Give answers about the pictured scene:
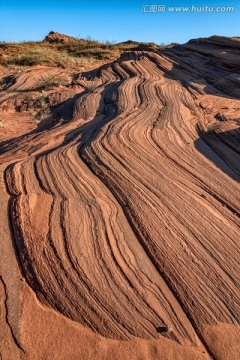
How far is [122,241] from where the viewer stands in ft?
11.0

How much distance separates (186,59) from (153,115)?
22.3 feet

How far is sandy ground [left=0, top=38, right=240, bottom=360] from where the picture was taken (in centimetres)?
250

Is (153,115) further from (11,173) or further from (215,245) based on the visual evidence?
(215,245)

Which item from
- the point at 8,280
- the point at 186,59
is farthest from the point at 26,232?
the point at 186,59

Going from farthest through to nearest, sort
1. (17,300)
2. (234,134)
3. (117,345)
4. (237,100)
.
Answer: (237,100) < (234,134) < (17,300) < (117,345)

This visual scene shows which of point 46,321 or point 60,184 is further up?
point 60,184

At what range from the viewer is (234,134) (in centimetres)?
601

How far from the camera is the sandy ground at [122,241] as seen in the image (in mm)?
2496

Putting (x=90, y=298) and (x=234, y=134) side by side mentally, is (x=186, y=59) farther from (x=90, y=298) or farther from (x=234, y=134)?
(x=90, y=298)

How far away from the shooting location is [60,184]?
14.0 ft

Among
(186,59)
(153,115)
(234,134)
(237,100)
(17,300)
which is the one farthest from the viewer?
(186,59)

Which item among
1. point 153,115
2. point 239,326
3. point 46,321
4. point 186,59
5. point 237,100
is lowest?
point 46,321

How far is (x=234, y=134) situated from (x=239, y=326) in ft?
13.2

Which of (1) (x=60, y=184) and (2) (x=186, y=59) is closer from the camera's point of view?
(1) (x=60, y=184)
